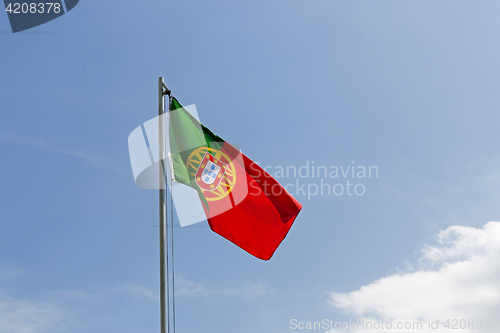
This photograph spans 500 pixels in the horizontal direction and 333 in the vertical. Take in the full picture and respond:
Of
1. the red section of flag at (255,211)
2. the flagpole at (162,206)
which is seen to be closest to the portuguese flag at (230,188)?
the red section of flag at (255,211)

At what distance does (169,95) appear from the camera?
13227mm

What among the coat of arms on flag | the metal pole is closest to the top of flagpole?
the metal pole

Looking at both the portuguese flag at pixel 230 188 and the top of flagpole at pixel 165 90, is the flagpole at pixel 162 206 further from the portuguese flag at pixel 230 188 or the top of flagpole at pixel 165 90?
the portuguese flag at pixel 230 188

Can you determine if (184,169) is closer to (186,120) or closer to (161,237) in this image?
(186,120)

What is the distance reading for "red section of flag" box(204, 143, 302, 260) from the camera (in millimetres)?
→ 13406

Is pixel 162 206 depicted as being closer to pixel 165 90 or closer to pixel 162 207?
pixel 162 207

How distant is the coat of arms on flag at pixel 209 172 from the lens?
13398mm

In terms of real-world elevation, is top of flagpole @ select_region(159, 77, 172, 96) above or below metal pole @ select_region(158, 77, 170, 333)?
above

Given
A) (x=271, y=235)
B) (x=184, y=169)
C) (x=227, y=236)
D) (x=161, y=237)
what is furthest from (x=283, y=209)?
(x=161, y=237)

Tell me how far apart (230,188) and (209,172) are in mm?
796

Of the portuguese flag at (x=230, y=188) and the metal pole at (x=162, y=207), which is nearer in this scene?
the metal pole at (x=162, y=207)

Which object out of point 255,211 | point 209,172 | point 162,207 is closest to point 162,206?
point 162,207

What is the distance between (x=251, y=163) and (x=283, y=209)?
1.68 meters

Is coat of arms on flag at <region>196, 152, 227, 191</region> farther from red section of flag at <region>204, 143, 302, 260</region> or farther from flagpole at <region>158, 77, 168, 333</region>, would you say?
flagpole at <region>158, 77, 168, 333</region>
